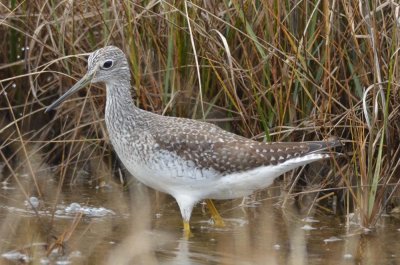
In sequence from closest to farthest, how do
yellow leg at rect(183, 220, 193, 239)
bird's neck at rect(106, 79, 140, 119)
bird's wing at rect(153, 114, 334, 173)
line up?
bird's wing at rect(153, 114, 334, 173), yellow leg at rect(183, 220, 193, 239), bird's neck at rect(106, 79, 140, 119)

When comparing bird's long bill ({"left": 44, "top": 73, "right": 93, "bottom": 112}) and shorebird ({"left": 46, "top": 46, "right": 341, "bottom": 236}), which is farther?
bird's long bill ({"left": 44, "top": 73, "right": 93, "bottom": 112})

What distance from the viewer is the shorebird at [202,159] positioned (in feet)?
23.2

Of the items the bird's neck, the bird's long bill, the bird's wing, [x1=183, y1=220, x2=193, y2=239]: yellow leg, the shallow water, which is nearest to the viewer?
the shallow water

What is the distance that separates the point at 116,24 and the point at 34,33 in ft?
2.23

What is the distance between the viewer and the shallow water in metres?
6.43

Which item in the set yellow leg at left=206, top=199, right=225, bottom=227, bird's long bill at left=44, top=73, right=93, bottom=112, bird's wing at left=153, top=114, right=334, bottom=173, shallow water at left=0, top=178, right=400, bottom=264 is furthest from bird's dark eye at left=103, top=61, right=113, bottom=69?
yellow leg at left=206, top=199, right=225, bottom=227

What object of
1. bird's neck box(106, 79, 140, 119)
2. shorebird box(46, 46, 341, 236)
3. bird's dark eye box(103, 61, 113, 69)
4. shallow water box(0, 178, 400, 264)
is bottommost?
shallow water box(0, 178, 400, 264)

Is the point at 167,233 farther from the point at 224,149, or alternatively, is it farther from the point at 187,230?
the point at 224,149

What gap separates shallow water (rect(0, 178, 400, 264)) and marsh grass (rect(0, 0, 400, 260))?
0.67ft

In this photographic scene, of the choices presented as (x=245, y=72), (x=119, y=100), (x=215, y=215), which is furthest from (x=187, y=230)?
(x=245, y=72)

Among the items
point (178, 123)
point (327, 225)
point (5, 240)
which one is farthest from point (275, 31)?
point (5, 240)

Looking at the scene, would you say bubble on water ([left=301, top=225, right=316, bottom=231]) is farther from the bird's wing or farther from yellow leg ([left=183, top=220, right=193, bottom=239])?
yellow leg ([left=183, top=220, right=193, bottom=239])

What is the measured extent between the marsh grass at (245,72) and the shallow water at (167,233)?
0.67ft

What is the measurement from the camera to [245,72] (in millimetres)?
7617
